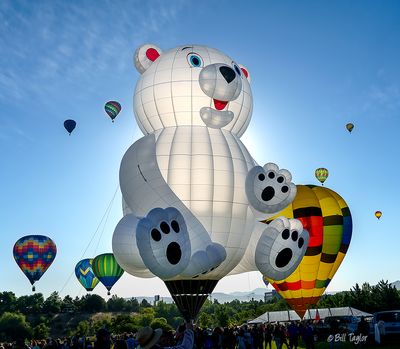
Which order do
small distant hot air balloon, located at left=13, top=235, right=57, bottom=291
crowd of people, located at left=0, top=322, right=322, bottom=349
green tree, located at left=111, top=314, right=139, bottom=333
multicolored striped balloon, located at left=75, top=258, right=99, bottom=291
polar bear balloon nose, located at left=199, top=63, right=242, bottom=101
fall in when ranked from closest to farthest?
1. crowd of people, located at left=0, top=322, right=322, bottom=349
2. polar bear balloon nose, located at left=199, top=63, right=242, bottom=101
3. small distant hot air balloon, located at left=13, top=235, right=57, bottom=291
4. multicolored striped balloon, located at left=75, top=258, right=99, bottom=291
5. green tree, located at left=111, top=314, right=139, bottom=333

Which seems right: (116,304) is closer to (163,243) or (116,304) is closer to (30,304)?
(30,304)

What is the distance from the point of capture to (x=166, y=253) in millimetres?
11016

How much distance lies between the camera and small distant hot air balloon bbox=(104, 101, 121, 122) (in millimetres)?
23781

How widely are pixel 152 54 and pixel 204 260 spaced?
7.34 m

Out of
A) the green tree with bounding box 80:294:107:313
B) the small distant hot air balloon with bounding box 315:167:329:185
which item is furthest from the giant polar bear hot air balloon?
the green tree with bounding box 80:294:107:313

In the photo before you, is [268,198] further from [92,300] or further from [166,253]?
[92,300]

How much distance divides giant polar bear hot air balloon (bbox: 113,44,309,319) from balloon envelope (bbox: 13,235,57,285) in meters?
16.6

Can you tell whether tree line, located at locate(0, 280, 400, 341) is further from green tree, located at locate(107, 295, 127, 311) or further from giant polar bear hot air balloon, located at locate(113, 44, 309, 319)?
giant polar bear hot air balloon, located at locate(113, 44, 309, 319)

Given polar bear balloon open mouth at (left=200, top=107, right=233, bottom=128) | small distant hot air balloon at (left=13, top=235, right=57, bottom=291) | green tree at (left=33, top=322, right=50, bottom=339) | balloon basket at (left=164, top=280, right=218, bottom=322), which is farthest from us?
green tree at (left=33, top=322, right=50, bottom=339)

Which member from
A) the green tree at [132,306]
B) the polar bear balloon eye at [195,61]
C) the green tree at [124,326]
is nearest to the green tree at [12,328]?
the green tree at [132,306]

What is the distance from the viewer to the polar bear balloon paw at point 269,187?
13.2m

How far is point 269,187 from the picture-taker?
13.2 meters

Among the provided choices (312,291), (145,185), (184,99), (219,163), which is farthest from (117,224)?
(312,291)

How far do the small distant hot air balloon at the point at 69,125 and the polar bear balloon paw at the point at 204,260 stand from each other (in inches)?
609
